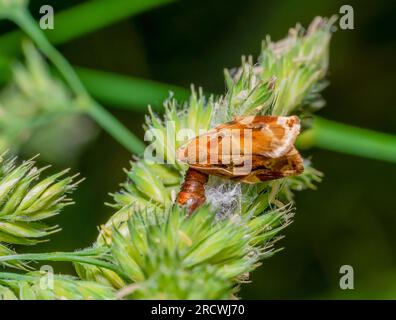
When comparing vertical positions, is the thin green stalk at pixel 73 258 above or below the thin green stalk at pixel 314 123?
below

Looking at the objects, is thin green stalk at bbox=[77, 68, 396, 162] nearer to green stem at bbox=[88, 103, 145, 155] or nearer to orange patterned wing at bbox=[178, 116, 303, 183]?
green stem at bbox=[88, 103, 145, 155]

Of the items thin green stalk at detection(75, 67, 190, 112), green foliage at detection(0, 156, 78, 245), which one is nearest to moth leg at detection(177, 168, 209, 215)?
green foliage at detection(0, 156, 78, 245)

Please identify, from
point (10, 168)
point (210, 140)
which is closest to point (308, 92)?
point (210, 140)

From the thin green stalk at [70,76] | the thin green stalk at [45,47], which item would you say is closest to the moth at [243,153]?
the thin green stalk at [70,76]
